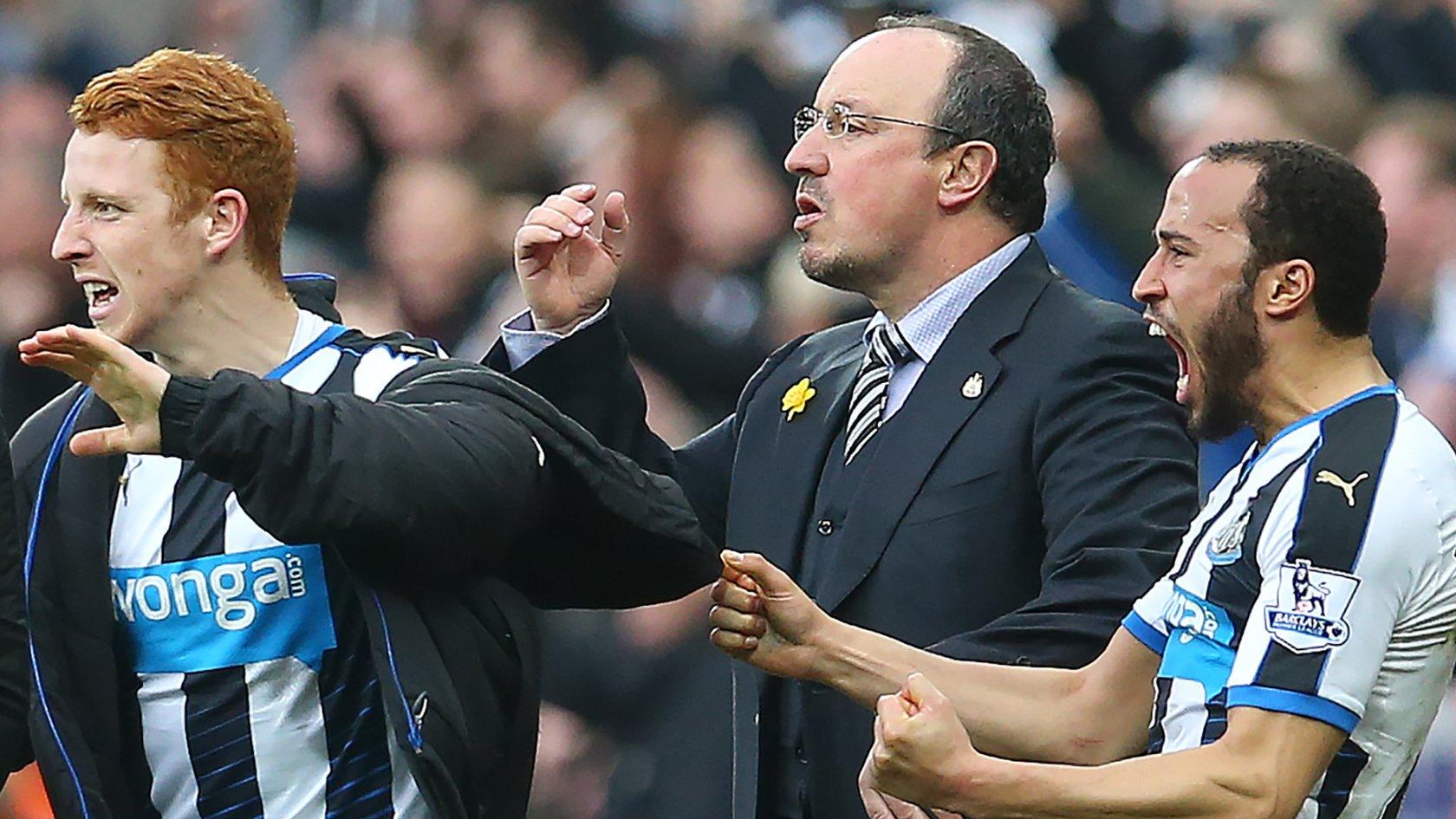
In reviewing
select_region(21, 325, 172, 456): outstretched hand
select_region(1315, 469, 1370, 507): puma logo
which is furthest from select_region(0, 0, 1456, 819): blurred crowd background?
select_region(21, 325, 172, 456): outstretched hand

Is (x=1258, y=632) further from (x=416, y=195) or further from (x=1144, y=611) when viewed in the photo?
(x=416, y=195)

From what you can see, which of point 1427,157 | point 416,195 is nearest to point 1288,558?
point 1427,157

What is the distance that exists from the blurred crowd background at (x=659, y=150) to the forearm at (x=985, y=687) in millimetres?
2347

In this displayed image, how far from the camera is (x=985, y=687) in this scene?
334 cm

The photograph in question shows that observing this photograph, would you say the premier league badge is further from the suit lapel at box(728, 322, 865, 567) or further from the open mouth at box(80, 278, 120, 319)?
the open mouth at box(80, 278, 120, 319)

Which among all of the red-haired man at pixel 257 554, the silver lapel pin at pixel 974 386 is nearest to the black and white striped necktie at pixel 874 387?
the silver lapel pin at pixel 974 386

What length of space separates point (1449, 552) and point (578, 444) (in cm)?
110

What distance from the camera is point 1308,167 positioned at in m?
3.08

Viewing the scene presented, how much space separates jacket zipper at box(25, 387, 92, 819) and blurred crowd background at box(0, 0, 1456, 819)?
106 inches

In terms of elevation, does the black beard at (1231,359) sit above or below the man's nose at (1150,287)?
below

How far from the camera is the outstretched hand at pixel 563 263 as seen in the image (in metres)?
3.75

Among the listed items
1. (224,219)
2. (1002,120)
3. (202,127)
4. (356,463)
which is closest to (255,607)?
(356,463)

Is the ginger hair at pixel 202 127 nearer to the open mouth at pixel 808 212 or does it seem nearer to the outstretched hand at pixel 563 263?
the outstretched hand at pixel 563 263

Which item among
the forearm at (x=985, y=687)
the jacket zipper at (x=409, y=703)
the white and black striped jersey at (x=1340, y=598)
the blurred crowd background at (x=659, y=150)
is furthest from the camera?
the blurred crowd background at (x=659, y=150)
